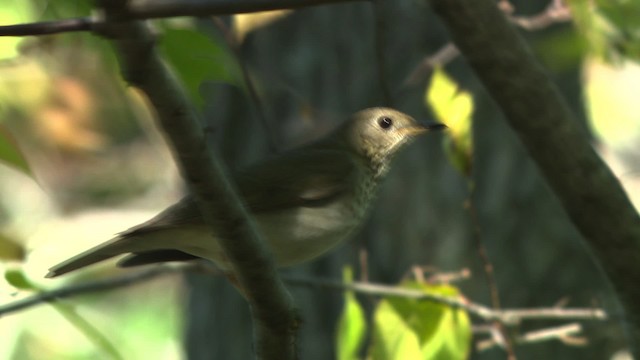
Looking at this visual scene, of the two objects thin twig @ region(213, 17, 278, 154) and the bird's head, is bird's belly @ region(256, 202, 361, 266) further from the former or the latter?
the bird's head

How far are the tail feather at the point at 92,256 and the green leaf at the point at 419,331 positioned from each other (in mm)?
608

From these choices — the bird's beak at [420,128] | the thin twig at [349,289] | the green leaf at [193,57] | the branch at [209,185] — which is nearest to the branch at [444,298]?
Result: the thin twig at [349,289]

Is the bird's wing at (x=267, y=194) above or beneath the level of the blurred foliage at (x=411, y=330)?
above

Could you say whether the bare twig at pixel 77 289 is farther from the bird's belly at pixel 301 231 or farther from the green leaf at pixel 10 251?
the bird's belly at pixel 301 231

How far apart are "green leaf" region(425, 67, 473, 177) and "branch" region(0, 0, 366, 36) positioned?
1101 mm

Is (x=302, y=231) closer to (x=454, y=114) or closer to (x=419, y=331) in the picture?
(x=419, y=331)

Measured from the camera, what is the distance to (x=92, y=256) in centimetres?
207

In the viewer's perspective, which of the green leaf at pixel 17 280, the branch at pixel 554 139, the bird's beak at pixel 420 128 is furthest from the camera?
the bird's beak at pixel 420 128

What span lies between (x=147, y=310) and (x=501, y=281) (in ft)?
12.8

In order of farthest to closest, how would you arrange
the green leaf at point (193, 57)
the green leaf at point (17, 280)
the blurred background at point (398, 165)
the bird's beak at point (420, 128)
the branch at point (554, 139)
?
the blurred background at point (398, 165), the bird's beak at point (420, 128), the branch at point (554, 139), the green leaf at point (17, 280), the green leaf at point (193, 57)

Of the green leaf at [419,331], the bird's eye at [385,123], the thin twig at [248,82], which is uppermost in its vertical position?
the thin twig at [248,82]

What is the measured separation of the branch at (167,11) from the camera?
3.64ft

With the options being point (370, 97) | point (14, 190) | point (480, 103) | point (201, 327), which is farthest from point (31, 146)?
point (480, 103)

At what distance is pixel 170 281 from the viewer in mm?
8242
